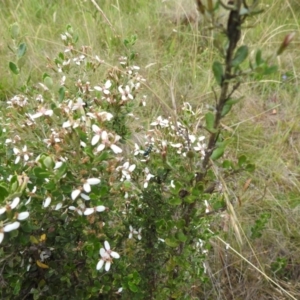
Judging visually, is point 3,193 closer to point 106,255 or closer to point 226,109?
point 106,255

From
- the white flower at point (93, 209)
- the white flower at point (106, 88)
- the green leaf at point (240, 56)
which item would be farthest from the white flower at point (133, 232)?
the green leaf at point (240, 56)

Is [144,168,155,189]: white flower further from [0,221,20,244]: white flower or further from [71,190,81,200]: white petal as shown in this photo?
[0,221,20,244]: white flower

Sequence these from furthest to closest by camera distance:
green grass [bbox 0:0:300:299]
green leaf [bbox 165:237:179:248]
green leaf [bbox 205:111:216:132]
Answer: green grass [bbox 0:0:300:299], green leaf [bbox 165:237:179:248], green leaf [bbox 205:111:216:132]

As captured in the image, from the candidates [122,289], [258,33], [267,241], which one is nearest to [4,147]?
[122,289]

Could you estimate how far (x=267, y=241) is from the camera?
1818 mm

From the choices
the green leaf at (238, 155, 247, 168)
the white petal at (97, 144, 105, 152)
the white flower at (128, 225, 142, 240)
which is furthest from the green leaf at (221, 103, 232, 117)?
the white flower at (128, 225, 142, 240)

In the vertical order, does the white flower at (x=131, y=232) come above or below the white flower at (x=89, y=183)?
below

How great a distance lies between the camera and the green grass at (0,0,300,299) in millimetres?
1737

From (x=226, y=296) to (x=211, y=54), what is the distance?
4.35ft

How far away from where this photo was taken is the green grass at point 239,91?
174 cm

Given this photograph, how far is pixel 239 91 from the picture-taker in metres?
2.52

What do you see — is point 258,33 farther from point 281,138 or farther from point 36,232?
point 36,232

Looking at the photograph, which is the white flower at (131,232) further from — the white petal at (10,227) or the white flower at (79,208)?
the white petal at (10,227)

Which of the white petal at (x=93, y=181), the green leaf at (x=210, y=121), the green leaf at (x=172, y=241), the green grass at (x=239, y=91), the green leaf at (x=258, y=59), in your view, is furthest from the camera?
the green grass at (x=239, y=91)
